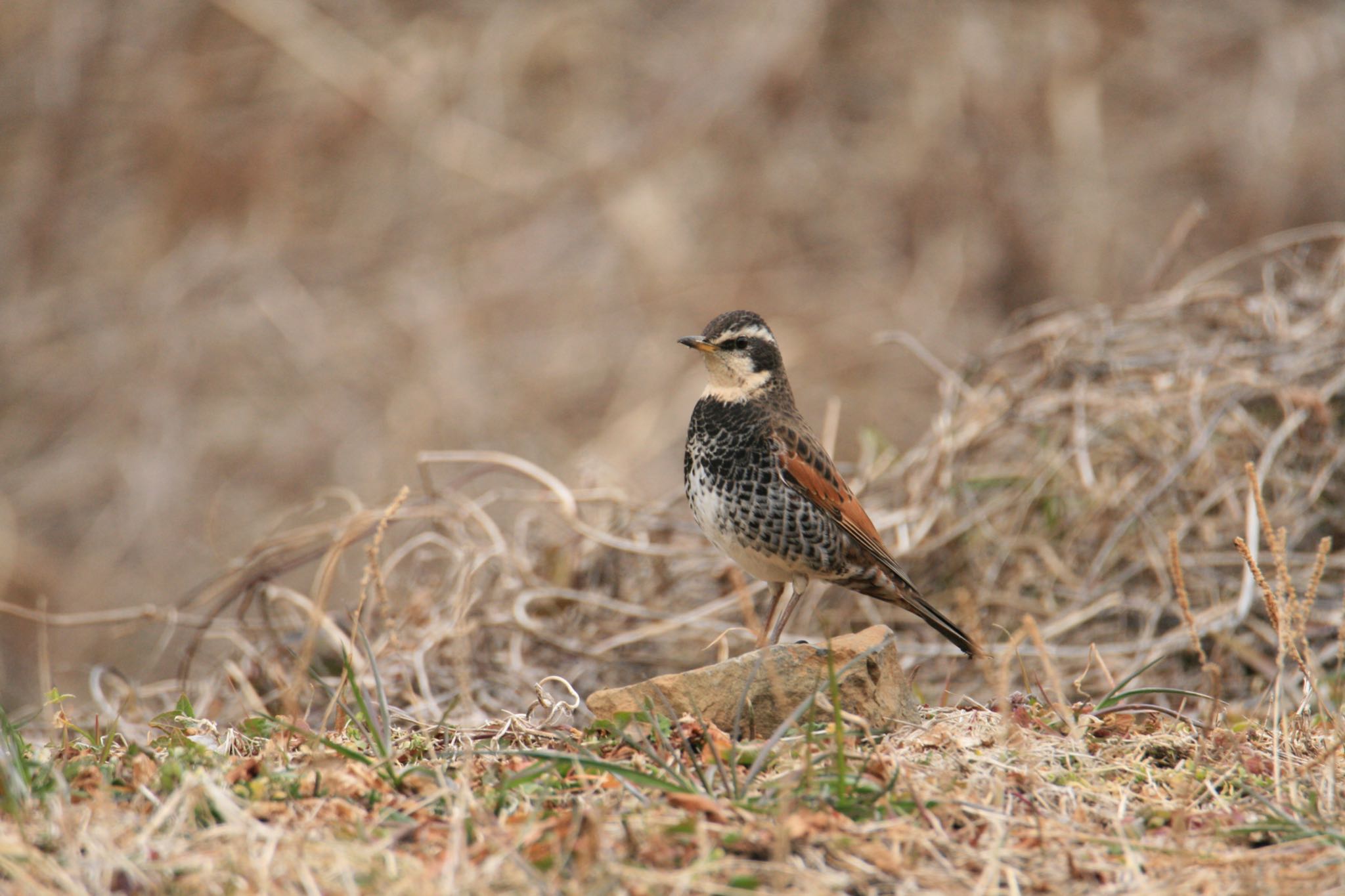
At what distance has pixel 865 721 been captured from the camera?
3264 millimetres

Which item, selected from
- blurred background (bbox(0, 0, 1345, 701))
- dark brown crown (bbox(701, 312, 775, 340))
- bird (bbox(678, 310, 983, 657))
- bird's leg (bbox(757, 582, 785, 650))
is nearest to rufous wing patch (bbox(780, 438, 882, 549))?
bird (bbox(678, 310, 983, 657))

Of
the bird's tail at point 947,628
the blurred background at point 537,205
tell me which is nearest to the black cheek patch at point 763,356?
the bird's tail at point 947,628

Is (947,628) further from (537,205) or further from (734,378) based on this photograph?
→ (537,205)

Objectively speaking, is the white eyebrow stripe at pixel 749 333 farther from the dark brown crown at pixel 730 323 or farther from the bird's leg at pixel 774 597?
the bird's leg at pixel 774 597

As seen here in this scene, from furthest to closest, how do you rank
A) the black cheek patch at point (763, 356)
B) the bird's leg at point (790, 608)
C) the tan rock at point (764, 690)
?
the black cheek patch at point (763, 356)
the bird's leg at point (790, 608)
the tan rock at point (764, 690)

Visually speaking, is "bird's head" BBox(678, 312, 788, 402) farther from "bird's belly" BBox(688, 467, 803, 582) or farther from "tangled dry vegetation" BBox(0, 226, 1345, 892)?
"tangled dry vegetation" BBox(0, 226, 1345, 892)

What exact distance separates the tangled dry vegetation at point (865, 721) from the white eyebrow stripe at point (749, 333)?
0.91m

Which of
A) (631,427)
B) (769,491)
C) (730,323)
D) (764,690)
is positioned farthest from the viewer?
(631,427)

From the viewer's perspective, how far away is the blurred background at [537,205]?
10344 millimetres

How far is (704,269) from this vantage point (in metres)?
11.5

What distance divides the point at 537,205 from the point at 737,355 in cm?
736

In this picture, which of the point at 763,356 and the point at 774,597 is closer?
the point at 763,356

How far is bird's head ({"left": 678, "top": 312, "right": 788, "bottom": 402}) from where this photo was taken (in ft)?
14.9

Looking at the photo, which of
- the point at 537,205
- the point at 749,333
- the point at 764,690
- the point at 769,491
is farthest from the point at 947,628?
the point at 537,205
